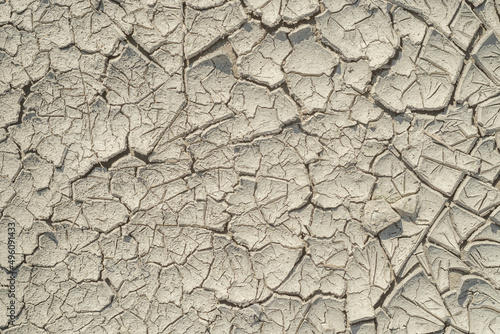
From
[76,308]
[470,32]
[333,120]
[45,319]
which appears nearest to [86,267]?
[76,308]

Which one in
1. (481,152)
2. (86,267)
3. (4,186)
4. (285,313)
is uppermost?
(4,186)

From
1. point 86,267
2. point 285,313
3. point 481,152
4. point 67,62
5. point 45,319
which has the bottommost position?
point 285,313

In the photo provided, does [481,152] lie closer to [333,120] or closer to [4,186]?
[333,120]

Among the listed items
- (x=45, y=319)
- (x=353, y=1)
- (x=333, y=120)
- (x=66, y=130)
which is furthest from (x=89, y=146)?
(x=353, y=1)

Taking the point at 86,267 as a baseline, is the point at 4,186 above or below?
above

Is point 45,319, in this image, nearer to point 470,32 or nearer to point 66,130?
point 66,130

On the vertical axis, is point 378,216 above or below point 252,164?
below
